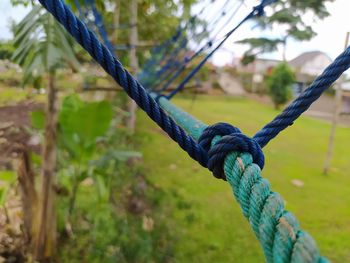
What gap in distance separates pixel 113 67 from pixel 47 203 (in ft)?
3.76

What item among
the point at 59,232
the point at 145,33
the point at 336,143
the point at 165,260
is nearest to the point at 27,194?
the point at 59,232

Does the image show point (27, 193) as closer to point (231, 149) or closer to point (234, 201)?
point (231, 149)

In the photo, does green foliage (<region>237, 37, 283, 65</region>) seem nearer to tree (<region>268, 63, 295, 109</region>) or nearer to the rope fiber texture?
the rope fiber texture

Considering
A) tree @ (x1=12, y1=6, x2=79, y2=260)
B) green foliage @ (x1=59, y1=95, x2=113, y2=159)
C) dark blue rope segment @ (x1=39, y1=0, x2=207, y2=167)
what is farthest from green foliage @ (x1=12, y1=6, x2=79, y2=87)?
dark blue rope segment @ (x1=39, y1=0, x2=207, y2=167)

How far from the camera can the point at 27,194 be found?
4.39 ft

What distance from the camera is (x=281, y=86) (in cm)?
595

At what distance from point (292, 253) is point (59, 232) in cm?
157

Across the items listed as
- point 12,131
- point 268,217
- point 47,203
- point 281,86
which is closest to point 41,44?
point 12,131

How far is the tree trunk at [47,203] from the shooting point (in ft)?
4.41


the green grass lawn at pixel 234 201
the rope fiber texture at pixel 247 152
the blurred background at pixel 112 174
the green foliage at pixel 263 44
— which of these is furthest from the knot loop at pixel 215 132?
the green foliage at pixel 263 44

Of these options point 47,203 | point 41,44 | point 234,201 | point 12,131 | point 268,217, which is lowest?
point 234,201

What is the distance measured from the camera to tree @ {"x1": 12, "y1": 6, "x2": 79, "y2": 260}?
113 centimetres

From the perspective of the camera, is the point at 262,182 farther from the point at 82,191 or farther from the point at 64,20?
the point at 82,191

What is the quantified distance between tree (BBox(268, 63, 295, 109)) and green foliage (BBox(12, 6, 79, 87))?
5.10m
